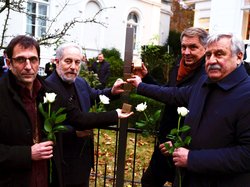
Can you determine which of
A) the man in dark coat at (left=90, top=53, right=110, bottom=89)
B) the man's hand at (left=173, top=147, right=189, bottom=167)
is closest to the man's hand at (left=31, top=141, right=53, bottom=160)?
the man's hand at (left=173, top=147, right=189, bottom=167)

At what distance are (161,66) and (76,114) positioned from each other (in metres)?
14.2

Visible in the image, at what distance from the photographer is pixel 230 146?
6.97 feet

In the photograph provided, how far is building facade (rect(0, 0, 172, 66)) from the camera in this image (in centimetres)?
1390

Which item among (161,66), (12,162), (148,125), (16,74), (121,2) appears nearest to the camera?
(12,162)

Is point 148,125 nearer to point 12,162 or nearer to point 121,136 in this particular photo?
point 121,136

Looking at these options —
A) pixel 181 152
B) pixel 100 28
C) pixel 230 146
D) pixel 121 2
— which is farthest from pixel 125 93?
pixel 121 2

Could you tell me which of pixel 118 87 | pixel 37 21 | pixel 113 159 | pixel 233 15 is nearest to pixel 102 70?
pixel 233 15

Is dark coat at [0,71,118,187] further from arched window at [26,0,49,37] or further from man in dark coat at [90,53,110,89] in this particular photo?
arched window at [26,0,49,37]

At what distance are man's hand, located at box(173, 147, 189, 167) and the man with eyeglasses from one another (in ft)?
2.77

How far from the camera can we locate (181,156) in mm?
2219

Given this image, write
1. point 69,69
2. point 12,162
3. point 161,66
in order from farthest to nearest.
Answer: point 161,66, point 69,69, point 12,162

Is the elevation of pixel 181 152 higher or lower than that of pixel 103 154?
higher

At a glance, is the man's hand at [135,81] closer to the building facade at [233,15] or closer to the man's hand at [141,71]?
the man's hand at [141,71]

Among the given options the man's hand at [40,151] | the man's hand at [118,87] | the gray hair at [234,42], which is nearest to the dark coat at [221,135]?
the gray hair at [234,42]
